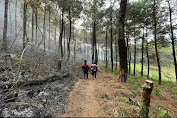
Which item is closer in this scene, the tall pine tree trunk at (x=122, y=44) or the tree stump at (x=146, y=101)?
the tree stump at (x=146, y=101)

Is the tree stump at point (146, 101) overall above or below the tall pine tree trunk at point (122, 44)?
below

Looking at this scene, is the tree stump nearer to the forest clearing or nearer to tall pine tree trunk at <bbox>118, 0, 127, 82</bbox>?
the forest clearing

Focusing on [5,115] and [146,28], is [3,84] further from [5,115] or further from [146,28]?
[146,28]

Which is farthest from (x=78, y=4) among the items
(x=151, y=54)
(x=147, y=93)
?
(x=151, y=54)

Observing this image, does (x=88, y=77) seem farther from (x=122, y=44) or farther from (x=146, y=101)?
(x=146, y=101)

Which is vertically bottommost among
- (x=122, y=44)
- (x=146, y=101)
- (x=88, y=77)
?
(x=88, y=77)

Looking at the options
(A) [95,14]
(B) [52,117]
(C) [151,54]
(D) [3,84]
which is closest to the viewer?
(B) [52,117]

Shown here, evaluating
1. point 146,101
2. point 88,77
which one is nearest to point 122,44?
point 146,101

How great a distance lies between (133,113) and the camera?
9.49 feet

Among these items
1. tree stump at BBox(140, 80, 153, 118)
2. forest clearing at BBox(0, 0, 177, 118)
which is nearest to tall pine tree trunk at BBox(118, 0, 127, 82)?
forest clearing at BBox(0, 0, 177, 118)

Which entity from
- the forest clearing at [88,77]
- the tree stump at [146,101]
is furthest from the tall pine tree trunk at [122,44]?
the tree stump at [146,101]

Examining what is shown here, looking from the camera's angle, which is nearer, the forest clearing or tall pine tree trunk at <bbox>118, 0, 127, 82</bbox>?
the forest clearing

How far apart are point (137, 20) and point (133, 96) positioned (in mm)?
12554

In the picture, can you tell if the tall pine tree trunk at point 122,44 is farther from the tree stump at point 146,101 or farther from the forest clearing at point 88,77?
the tree stump at point 146,101
